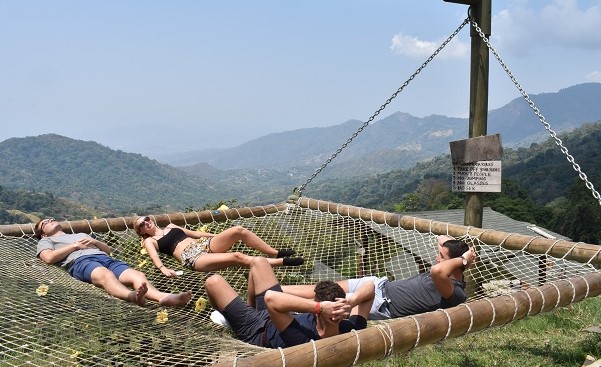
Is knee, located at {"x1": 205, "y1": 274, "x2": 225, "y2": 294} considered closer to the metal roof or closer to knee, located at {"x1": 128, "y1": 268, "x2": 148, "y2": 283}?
knee, located at {"x1": 128, "y1": 268, "x2": 148, "y2": 283}

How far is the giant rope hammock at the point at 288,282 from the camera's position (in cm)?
202

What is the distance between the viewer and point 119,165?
114 metres

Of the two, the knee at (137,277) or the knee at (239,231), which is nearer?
the knee at (137,277)

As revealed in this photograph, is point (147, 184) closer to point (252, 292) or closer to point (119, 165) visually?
point (119, 165)

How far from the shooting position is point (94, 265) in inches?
132

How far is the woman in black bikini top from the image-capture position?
354cm

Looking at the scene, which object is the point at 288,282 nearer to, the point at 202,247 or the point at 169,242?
the point at 202,247

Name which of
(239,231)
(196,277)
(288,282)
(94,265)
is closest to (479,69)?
(239,231)

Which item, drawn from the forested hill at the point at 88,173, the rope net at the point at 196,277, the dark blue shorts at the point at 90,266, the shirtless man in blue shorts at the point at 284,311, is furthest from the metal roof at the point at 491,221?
the forested hill at the point at 88,173

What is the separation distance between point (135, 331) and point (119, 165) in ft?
384

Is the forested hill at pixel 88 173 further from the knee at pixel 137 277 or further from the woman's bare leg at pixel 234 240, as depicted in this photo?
the knee at pixel 137 277

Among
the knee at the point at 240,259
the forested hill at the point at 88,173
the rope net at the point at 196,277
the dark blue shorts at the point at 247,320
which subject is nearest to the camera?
the rope net at the point at 196,277

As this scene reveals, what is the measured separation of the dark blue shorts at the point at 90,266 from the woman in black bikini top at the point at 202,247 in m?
0.25

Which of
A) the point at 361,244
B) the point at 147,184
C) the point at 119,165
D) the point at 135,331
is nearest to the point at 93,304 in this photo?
the point at 135,331
